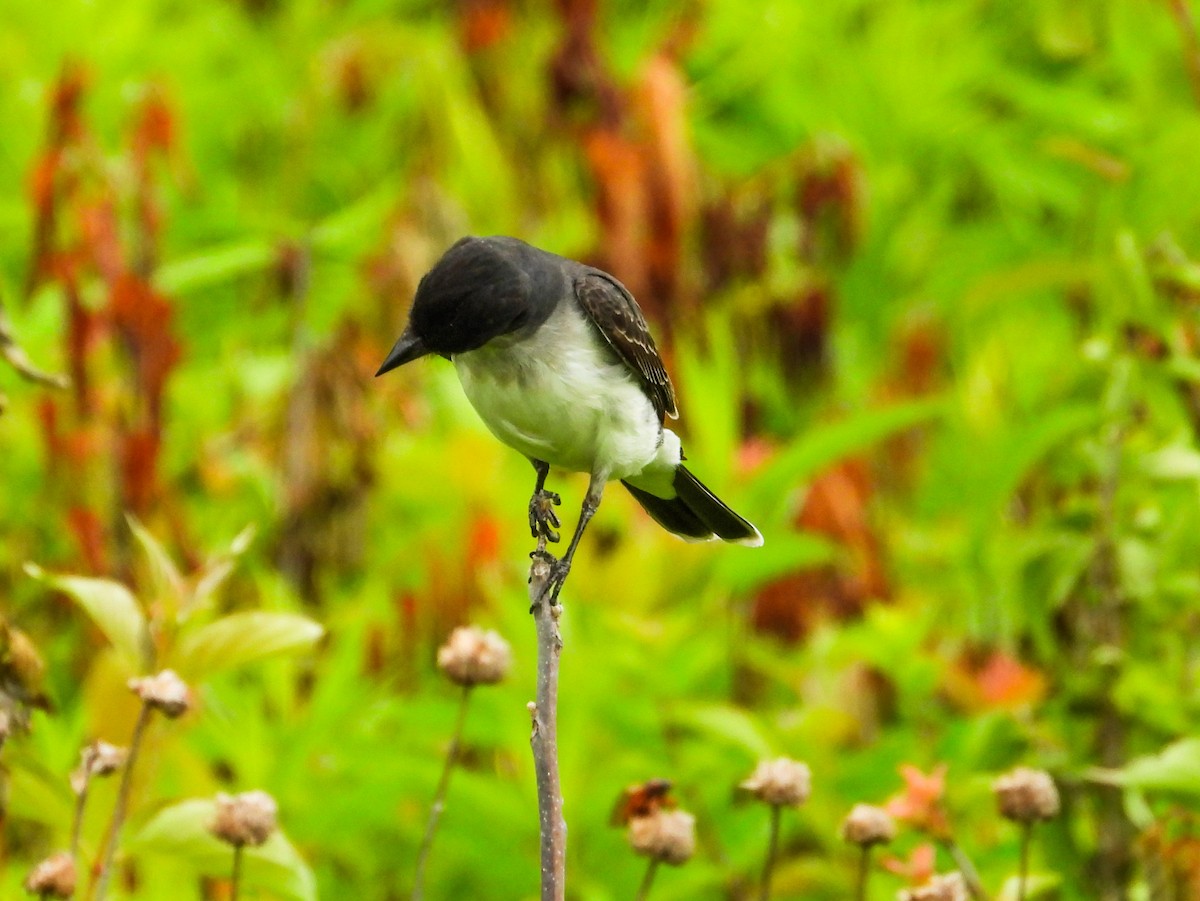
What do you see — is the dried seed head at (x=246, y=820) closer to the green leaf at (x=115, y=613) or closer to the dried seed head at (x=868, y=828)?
the green leaf at (x=115, y=613)

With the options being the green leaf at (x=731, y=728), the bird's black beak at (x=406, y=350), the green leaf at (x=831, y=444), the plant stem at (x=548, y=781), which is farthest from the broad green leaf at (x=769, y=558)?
the plant stem at (x=548, y=781)

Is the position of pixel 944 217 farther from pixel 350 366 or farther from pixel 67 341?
pixel 67 341

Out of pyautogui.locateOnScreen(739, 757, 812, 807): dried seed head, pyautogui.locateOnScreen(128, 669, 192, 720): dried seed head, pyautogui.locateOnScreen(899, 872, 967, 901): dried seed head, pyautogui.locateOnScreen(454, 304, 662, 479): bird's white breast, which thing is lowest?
pyautogui.locateOnScreen(899, 872, 967, 901): dried seed head

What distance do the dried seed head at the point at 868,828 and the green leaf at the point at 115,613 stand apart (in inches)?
43.3

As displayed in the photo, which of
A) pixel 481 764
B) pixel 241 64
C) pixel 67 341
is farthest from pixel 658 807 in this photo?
pixel 241 64

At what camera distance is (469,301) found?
2480 mm

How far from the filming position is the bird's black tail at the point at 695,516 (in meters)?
3.15

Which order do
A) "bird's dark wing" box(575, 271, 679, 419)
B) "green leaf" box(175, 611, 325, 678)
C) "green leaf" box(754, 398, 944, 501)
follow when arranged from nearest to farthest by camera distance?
1. "green leaf" box(175, 611, 325, 678)
2. "bird's dark wing" box(575, 271, 679, 419)
3. "green leaf" box(754, 398, 944, 501)

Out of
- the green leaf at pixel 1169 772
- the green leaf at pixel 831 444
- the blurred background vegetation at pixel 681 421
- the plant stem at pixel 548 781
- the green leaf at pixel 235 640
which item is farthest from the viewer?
the green leaf at pixel 831 444

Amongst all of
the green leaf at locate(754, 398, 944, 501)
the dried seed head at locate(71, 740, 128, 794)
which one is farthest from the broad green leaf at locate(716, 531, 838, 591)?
the dried seed head at locate(71, 740, 128, 794)

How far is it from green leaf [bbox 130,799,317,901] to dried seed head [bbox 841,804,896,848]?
2.52 feet

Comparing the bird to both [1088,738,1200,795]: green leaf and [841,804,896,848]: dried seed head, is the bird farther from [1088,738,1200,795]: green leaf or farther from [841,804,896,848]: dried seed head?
[1088,738,1200,795]: green leaf

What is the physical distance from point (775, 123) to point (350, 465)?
126 inches

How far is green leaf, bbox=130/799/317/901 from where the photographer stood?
2.22m
